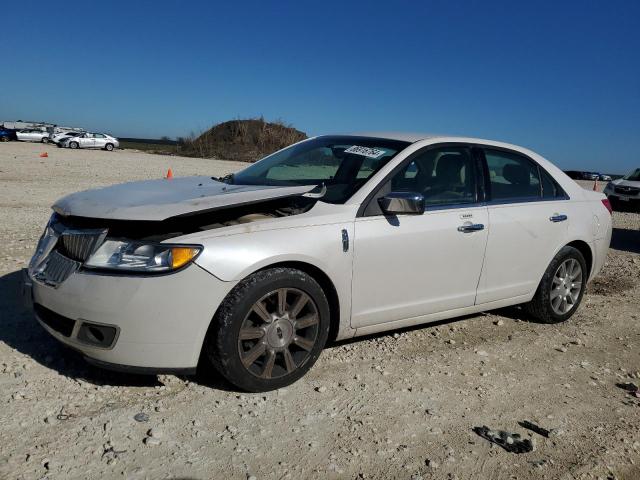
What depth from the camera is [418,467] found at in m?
2.96

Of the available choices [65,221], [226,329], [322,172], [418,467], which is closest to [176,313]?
[226,329]

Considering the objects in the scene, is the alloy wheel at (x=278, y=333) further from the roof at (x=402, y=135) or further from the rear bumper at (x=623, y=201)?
the rear bumper at (x=623, y=201)

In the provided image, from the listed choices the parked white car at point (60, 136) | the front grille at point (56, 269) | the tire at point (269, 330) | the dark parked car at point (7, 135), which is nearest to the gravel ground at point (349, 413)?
the tire at point (269, 330)

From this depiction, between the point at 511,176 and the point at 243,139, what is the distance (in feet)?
147

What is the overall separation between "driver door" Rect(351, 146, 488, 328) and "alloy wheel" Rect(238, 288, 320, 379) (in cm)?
40

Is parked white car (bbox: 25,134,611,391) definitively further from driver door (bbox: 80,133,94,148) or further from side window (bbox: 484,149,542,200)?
driver door (bbox: 80,133,94,148)

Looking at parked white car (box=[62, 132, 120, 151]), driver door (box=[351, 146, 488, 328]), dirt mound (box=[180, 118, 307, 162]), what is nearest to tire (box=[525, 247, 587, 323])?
driver door (box=[351, 146, 488, 328])

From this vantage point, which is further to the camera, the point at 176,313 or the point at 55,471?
the point at 176,313

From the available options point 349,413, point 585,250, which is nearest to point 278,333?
point 349,413

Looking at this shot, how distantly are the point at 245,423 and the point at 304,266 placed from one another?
100 cm

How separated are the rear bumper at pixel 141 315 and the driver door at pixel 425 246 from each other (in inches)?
42.1

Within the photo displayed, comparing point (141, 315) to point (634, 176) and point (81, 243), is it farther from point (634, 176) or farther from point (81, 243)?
point (634, 176)

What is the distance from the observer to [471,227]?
446 centimetres

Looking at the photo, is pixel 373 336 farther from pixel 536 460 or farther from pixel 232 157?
pixel 232 157
